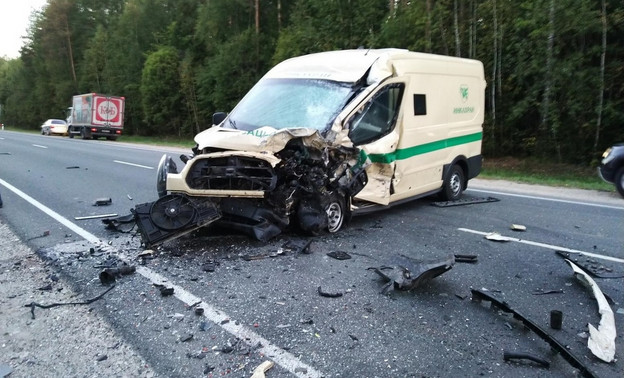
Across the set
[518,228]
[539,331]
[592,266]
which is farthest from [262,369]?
[518,228]

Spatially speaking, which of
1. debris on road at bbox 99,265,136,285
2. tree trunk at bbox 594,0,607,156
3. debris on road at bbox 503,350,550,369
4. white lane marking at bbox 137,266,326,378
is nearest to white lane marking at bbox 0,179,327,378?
white lane marking at bbox 137,266,326,378

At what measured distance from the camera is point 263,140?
541 centimetres

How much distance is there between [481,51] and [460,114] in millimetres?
9492

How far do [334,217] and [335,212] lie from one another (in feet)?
0.22

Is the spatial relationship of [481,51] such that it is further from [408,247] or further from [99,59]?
[99,59]

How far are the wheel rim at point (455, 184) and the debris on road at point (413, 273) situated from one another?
14.1 feet

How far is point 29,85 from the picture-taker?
69625mm

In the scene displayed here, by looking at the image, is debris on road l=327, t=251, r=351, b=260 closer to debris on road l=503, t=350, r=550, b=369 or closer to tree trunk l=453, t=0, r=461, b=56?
debris on road l=503, t=350, r=550, b=369

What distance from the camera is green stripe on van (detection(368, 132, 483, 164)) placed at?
6.42 meters

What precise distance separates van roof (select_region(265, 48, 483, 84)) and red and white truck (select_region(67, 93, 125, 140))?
30987 millimetres

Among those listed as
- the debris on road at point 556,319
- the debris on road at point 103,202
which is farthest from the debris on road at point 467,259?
the debris on road at point 103,202

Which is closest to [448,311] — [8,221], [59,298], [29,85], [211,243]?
[211,243]

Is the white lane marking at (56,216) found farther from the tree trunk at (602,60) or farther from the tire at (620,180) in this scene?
the tree trunk at (602,60)

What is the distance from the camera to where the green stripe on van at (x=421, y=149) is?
6.42 meters
